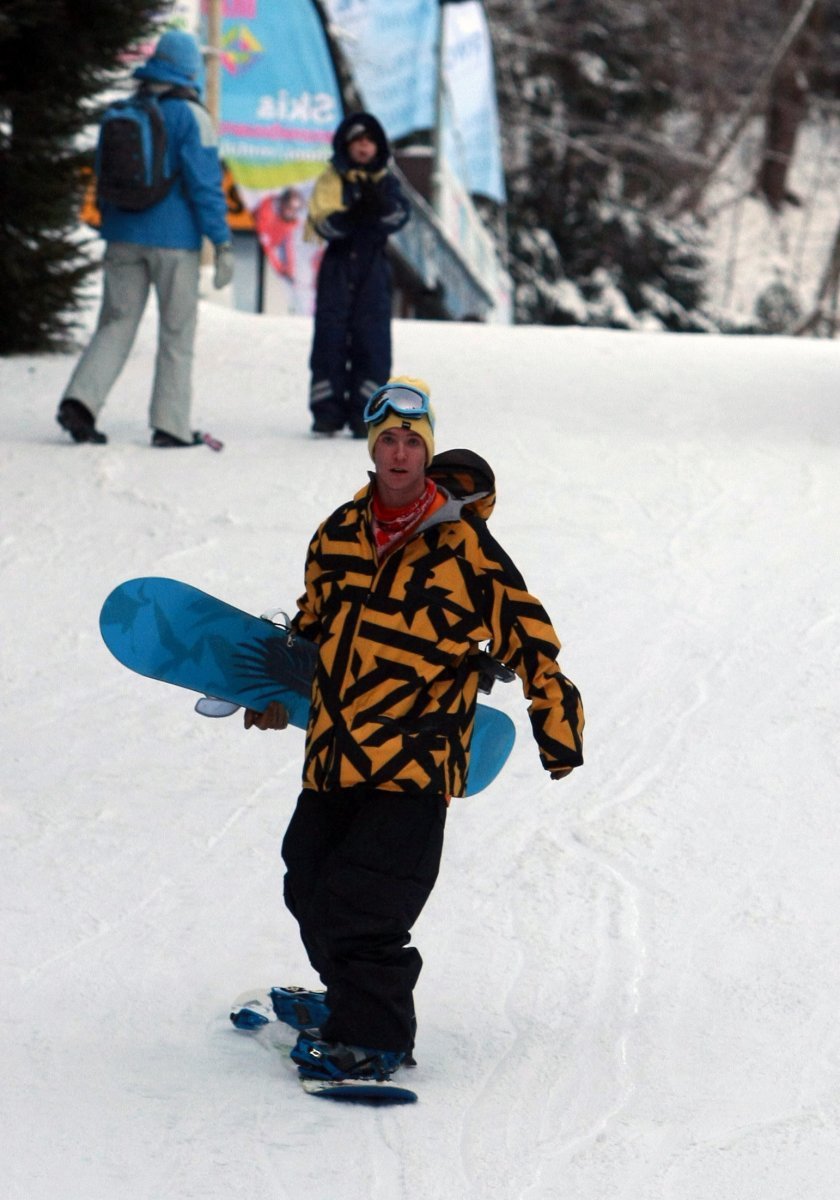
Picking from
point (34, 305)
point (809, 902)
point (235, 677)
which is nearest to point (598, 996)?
point (809, 902)

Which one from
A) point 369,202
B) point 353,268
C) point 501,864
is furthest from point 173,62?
point 501,864

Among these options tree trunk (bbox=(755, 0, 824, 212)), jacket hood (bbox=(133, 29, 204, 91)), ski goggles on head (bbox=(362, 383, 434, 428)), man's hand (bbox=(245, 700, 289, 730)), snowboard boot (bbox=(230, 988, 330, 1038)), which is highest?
jacket hood (bbox=(133, 29, 204, 91))

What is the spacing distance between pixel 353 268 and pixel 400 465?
555 cm

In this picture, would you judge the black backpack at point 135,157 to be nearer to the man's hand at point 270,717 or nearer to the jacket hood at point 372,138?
the jacket hood at point 372,138

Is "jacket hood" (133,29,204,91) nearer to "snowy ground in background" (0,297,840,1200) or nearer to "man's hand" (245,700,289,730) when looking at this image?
"snowy ground in background" (0,297,840,1200)

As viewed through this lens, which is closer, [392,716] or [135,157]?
[392,716]

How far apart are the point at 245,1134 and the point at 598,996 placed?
1.03 metres

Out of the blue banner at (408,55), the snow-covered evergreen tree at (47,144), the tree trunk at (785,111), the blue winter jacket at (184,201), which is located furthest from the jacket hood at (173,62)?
the tree trunk at (785,111)

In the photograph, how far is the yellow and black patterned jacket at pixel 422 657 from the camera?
3.61 meters

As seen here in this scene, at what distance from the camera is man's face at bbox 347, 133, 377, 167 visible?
8781 mm

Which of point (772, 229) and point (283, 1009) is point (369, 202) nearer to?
point (283, 1009)

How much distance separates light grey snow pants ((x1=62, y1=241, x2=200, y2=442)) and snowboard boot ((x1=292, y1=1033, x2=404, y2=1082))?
5.51 meters

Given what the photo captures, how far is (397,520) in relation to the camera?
3660 millimetres

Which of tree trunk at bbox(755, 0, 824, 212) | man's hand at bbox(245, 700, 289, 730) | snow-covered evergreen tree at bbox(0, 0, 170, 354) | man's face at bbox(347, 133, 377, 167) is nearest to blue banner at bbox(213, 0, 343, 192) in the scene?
snow-covered evergreen tree at bbox(0, 0, 170, 354)
